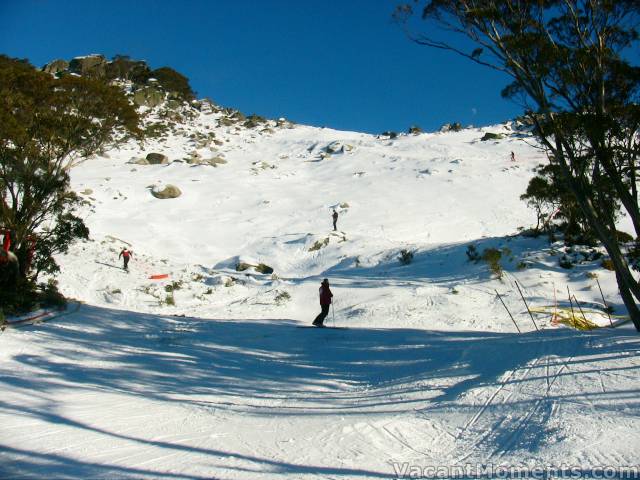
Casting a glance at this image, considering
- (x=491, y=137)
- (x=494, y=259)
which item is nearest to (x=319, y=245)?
(x=494, y=259)

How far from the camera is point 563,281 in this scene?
18.9 meters

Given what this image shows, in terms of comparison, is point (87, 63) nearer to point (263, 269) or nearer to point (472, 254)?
point (263, 269)

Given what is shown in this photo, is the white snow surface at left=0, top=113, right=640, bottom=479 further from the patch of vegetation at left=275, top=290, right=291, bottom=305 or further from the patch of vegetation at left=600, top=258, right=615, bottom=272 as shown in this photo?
the patch of vegetation at left=600, top=258, right=615, bottom=272

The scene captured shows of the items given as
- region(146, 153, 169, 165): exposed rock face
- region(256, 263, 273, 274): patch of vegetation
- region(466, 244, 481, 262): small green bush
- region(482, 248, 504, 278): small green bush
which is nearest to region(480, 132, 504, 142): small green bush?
region(146, 153, 169, 165): exposed rock face

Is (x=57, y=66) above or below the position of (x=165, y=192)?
above

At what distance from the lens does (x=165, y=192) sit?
1540 inches

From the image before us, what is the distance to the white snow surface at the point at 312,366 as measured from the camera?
4.57 meters

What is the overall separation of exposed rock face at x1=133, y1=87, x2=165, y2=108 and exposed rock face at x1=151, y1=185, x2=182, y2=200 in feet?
131

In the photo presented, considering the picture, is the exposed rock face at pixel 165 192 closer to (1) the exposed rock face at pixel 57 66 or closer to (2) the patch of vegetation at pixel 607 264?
(2) the patch of vegetation at pixel 607 264

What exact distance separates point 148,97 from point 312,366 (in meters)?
76.3

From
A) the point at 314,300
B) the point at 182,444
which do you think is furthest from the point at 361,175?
the point at 182,444

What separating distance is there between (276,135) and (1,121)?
61967 mm

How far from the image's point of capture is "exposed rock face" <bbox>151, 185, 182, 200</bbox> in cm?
3894

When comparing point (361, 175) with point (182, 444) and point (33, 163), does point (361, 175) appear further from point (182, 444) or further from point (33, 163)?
point (182, 444)
